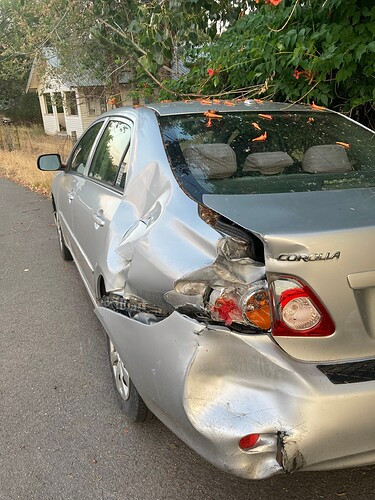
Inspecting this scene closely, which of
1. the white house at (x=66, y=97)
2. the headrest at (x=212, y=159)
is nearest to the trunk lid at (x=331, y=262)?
the headrest at (x=212, y=159)

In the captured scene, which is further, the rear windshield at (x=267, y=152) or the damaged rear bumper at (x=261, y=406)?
the rear windshield at (x=267, y=152)

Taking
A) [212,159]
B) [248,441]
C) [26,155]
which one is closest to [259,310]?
[248,441]

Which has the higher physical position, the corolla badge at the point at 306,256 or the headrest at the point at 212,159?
the headrest at the point at 212,159

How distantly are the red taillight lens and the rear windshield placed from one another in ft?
3.33

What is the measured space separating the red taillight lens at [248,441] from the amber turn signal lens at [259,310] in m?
0.38

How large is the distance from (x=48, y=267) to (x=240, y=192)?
3.88 meters

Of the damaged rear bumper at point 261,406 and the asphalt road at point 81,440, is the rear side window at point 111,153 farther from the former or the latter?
the damaged rear bumper at point 261,406

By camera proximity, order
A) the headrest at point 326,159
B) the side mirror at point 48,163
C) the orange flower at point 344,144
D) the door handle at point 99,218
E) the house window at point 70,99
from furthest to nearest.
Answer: the house window at point 70,99 < the side mirror at point 48,163 < the door handle at point 99,218 < the orange flower at point 344,144 < the headrest at point 326,159

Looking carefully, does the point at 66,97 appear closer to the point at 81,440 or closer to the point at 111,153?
the point at 111,153

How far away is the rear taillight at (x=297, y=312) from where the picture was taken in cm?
165

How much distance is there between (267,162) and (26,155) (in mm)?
14091

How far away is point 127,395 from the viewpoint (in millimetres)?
2619

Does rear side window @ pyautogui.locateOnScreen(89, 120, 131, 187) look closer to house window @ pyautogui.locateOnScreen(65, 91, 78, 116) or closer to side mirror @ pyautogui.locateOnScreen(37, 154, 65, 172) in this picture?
side mirror @ pyautogui.locateOnScreen(37, 154, 65, 172)

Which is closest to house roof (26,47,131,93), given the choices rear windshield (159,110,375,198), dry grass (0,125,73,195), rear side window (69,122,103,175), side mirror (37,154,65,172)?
dry grass (0,125,73,195)
